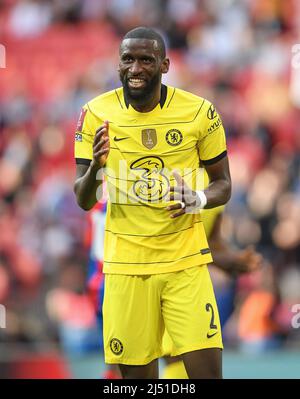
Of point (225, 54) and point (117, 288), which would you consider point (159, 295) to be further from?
point (225, 54)

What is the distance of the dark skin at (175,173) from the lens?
585cm

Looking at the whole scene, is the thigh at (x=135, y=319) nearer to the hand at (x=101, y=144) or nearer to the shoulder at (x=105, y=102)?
the hand at (x=101, y=144)

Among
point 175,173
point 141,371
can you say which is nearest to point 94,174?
point 175,173

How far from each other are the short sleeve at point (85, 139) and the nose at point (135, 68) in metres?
0.41

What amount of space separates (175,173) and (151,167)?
283mm

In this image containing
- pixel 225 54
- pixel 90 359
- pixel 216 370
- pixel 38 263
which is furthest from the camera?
pixel 225 54

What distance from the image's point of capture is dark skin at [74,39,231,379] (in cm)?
585

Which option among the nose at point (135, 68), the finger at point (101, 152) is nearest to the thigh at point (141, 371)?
the finger at point (101, 152)

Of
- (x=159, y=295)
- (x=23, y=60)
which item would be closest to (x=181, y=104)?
(x=159, y=295)

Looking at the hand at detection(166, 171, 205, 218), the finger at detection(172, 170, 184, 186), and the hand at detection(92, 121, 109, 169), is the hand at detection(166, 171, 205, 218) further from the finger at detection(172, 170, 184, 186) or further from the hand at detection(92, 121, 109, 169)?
the hand at detection(92, 121, 109, 169)

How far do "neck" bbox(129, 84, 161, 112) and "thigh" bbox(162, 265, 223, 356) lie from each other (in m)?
0.97

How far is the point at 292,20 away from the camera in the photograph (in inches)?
569

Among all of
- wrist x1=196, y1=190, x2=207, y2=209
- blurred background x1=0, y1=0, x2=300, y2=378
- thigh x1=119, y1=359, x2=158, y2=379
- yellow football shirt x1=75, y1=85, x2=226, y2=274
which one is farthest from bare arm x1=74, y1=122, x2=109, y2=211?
blurred background x1=0, y1=0, x2=300, y2=378

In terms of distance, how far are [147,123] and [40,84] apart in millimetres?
8527
